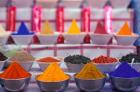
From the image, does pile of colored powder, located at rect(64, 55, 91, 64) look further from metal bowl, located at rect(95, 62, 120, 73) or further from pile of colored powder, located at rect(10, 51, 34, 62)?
pile of colored powder, located at rect(10, 51, 34, 62)

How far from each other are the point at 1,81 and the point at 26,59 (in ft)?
1.01

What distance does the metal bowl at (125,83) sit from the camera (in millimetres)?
1333

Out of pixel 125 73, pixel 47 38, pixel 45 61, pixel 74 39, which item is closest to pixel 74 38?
pixel 74 39

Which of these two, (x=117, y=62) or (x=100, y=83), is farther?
(x=117, y=62)

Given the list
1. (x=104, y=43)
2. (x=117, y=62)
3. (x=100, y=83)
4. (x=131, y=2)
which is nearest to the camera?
(x=100, y=83)

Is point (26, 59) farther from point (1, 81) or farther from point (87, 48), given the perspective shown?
point (87, 48)

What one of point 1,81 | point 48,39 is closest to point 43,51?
point 48,39

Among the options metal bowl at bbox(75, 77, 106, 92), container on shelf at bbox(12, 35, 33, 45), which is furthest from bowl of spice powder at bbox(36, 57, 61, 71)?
container on shelf at bbox(12, 35, 33, 45)

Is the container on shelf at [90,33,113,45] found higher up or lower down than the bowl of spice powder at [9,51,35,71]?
higher up

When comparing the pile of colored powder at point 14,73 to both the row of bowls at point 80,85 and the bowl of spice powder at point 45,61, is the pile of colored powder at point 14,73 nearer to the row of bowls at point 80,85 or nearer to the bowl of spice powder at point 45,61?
the row of bowls at point 80,85

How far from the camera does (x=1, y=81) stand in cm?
135

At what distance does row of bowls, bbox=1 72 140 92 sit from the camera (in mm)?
1316

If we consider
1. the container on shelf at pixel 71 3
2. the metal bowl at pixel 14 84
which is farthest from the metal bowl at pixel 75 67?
the container on shelf at pixel 71 3

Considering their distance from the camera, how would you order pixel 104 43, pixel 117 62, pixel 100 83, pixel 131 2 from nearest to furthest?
pixel 100 83, pixel 117 62, pixel 104 43, pixel 131 2
